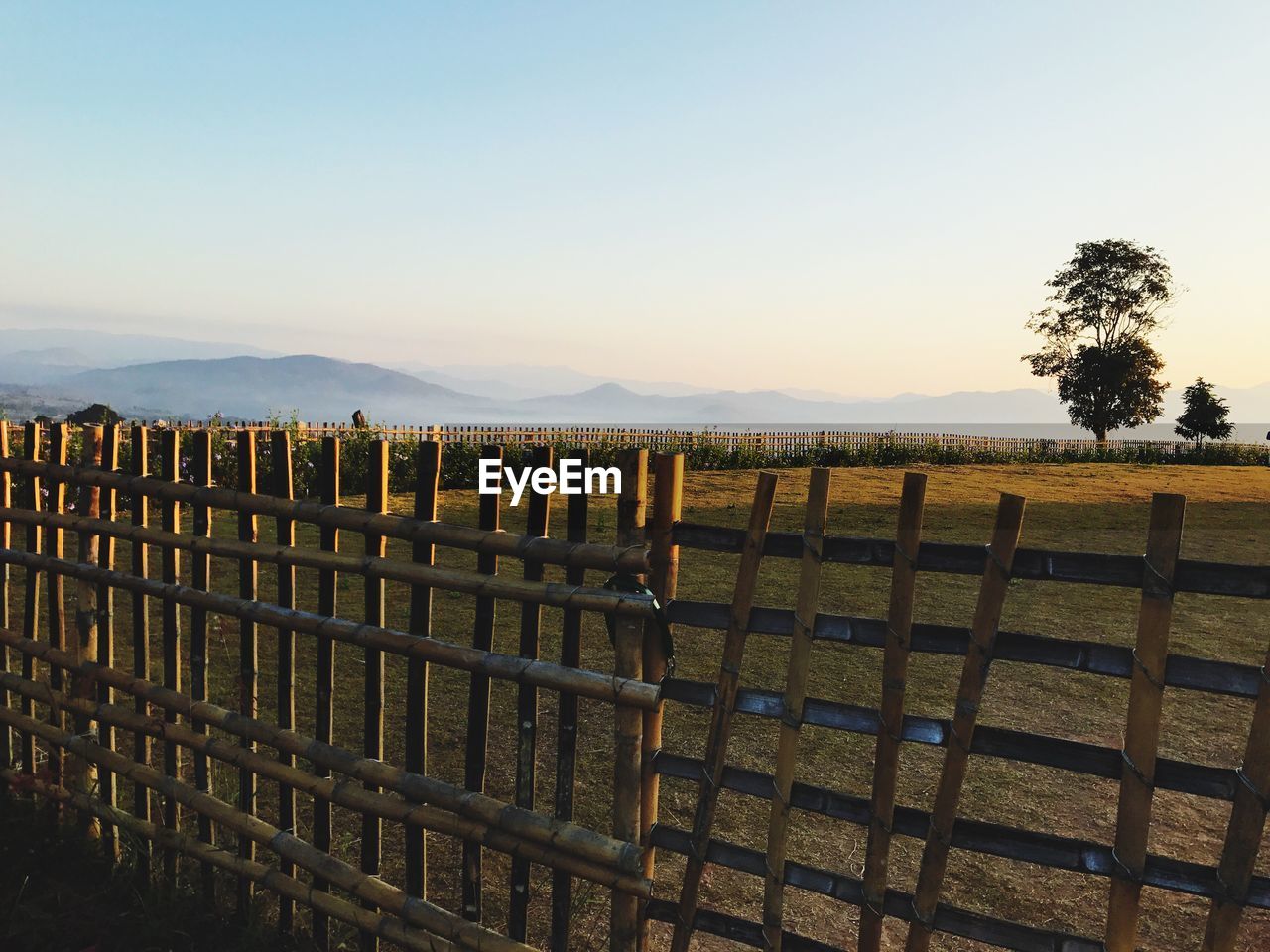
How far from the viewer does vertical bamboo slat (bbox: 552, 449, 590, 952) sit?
11.4 feet

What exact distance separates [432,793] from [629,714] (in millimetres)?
960

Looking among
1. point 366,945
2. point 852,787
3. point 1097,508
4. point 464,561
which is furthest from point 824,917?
point 1097,508

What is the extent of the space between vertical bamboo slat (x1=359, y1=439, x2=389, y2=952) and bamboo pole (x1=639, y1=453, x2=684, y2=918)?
1.20m

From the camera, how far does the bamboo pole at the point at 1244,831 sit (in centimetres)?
256

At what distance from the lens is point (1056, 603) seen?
1164 centimetres

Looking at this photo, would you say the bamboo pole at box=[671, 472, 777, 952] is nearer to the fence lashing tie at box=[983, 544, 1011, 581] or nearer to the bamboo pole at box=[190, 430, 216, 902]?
the fence lashing tie at box=[983, 544, 1011, 581]

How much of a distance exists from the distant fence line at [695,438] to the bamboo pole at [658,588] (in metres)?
18.8

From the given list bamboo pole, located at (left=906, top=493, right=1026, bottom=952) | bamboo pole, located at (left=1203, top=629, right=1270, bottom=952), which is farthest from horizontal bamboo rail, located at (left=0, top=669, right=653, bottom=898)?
bamboo pole, located at (left=1203, top=629, right=1270, bottom=952)

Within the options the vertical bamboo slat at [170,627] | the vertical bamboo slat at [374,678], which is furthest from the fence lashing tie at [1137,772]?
the vertical bamboo slat at [170,627]

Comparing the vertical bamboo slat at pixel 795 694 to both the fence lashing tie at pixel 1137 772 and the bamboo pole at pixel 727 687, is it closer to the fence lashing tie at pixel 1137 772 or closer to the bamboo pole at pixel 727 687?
the bamboo pole at pixel 727 687

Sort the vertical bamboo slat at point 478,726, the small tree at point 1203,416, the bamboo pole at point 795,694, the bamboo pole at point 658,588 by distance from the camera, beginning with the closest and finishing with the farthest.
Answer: the bamboo pole at point 795,694 < the bamboo pole at point 658,588 < the vertical bamboo slat at point 478,726 < the small tree at point 1203,416

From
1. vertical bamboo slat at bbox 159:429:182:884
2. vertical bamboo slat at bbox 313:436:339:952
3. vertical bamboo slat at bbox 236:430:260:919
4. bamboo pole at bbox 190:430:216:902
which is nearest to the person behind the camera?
vertical bamboo slat at bbox 313:436:339:952

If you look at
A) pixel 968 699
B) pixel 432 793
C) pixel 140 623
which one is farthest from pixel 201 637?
pixel 968 699

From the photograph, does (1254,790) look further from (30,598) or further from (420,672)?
(30,598)
